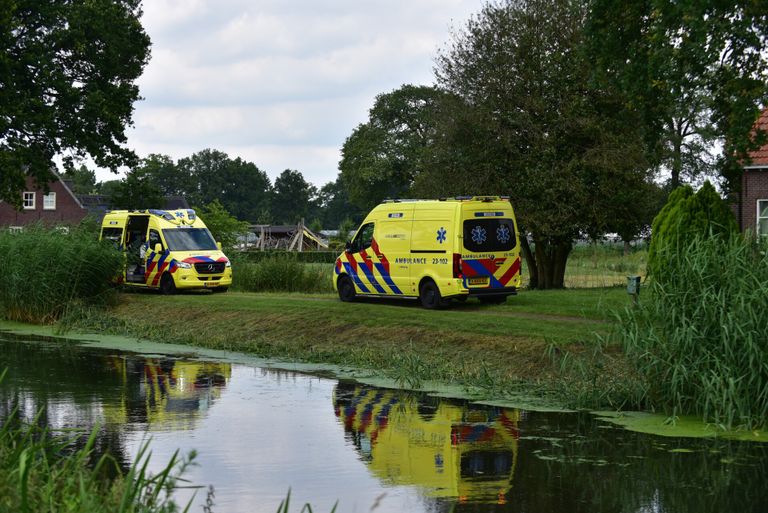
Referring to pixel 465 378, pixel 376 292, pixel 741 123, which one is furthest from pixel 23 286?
pixel 741 123

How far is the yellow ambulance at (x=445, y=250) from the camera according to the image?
900 inches

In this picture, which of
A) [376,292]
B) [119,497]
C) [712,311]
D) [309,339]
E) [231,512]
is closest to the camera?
[119,497]

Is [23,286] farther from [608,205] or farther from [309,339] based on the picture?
[608,205]

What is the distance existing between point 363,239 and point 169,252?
7.76 m

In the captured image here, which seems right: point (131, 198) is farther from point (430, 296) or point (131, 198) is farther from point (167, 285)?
point (430, 296)

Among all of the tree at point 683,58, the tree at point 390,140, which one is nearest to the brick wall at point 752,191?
the tree at point 683,58

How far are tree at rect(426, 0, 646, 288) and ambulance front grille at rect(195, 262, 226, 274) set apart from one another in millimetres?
7329

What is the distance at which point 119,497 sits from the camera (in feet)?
20.4

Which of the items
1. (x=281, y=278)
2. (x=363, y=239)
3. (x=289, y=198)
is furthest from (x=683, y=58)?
(x=289, y=198)

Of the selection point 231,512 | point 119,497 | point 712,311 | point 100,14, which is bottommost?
point 231,512

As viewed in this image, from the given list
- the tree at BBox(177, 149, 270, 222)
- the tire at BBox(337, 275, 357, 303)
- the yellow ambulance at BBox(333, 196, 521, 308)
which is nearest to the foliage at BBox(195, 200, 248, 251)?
the tire at BBox(337, 275, 357, 303)

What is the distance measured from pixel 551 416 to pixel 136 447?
192 inches

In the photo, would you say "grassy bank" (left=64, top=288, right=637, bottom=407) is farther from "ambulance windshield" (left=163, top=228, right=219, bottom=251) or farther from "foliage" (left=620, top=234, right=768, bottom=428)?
"ambulance windshield" (left=163, top=228, right=219, bottom=251)

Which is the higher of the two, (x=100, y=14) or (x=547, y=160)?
(x=100, y=14)
